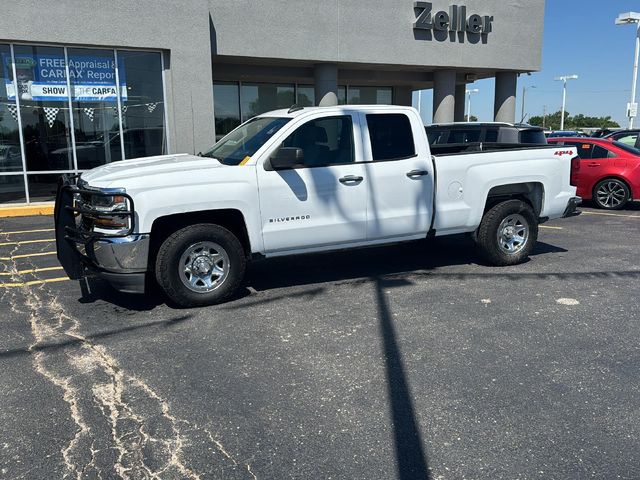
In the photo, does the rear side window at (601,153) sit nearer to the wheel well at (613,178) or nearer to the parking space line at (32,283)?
the wheel well at (613,178)

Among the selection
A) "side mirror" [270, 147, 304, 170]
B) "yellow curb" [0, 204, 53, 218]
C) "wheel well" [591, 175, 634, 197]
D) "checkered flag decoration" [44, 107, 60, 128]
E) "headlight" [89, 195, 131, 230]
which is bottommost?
"yellow curb" [0, 204, 53, 218]

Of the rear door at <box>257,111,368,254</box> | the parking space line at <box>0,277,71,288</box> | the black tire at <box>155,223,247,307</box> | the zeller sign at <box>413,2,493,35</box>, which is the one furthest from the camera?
the zeller sign at <box>413,2,493,35</box>

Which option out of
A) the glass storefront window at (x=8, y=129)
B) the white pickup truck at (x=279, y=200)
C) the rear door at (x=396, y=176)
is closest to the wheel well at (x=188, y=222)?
the white pickup truck at (x=279, y=200)

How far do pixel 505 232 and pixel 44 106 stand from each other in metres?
10.2

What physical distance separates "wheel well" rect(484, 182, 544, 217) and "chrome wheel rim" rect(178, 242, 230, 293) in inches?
135

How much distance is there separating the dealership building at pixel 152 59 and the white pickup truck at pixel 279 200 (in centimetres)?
701

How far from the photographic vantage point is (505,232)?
7230mm

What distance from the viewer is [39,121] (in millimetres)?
12336

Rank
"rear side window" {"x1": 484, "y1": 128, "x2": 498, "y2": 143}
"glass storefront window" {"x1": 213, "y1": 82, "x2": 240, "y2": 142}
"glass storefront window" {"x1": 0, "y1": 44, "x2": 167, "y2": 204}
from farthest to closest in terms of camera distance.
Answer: "glass storefront window" {"x1": 213, "y1": 82, "x2": 240, "y2": 142}
"glass storefront window" {"x1": 0, "y1": 44, "x2": 167, "y2": 204}
"rear side window" {"x1": 484, "y1": 128, "x2": 498, "y2": 143}

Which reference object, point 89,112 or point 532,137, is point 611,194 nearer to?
point 532,137

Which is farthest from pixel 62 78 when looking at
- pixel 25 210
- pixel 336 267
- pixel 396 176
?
pixel 396 176

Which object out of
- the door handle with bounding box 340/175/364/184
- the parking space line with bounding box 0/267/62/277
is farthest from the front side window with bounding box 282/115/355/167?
the parking space line with bounding box 0/267/62/277

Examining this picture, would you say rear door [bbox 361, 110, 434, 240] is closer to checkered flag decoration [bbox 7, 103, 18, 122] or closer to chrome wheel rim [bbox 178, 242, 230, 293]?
chrome wheel rim [bbox 178, 242, 230, 293]

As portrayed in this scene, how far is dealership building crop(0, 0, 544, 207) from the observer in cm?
1192
